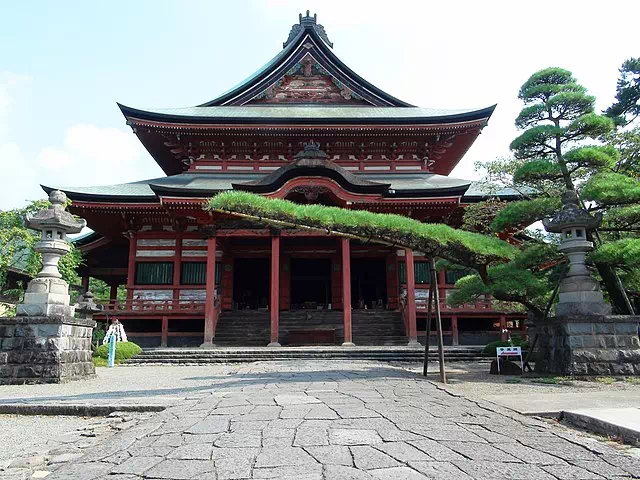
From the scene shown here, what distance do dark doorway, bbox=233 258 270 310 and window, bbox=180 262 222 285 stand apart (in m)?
2.53

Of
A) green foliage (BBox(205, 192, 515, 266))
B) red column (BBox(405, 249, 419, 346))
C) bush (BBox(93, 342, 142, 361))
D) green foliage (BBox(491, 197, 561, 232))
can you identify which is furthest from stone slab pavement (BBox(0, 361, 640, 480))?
red column (BBox(405, 249, 419, 346))

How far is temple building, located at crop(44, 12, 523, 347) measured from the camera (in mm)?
17938

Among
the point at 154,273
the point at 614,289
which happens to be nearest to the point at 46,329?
the point at 154,273

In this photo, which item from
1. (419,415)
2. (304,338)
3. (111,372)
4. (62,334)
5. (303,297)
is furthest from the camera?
(303,297)

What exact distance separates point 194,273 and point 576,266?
49.2 feet

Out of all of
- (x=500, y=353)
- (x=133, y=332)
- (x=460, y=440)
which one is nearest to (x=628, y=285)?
(x=500, y=353)

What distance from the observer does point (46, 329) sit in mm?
9734

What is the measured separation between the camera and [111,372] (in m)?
12.2

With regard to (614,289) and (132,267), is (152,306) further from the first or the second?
(614,289)

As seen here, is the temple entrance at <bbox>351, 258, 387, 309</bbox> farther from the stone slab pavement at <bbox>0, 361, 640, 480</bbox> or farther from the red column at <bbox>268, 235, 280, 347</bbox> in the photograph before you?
the stone slab pavement at <bbox>0, 361, 640, 480</bbox>

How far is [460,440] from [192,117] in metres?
19.2

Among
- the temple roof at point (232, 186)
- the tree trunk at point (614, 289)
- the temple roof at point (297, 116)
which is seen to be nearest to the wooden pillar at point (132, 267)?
the temple roof at point (232, 186)

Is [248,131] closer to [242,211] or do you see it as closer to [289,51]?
[289,51]

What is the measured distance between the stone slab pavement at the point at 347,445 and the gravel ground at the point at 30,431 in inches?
36.0
